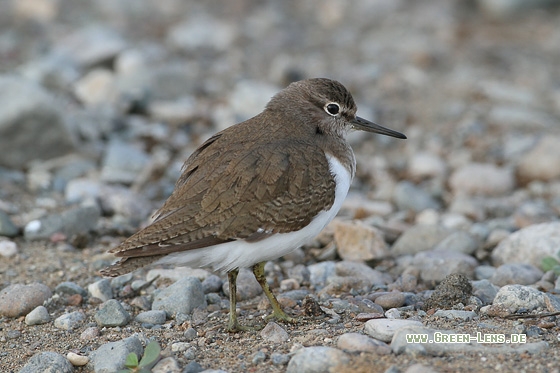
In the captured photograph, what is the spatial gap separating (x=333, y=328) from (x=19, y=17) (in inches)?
558

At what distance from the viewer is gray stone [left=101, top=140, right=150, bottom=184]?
1032cm

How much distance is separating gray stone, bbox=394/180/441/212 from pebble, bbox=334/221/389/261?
2.00 meters

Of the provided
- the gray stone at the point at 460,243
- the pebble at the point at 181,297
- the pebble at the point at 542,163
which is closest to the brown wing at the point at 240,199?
the pebble at the point at 181,297

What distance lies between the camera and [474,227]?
927 centimetres

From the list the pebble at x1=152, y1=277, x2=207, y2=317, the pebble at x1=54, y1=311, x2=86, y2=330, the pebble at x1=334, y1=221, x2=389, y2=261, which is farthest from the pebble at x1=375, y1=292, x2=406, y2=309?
the pebble at x1=54, y1=311, x2=86, y2=330

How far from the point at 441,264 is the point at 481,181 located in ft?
11.6

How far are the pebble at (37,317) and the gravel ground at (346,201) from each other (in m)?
0.03

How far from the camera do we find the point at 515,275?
7473 mm

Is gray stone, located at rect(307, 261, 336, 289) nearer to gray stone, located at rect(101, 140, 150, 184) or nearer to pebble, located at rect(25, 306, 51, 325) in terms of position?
pebble, located at rect(25, 306, 51, 325)

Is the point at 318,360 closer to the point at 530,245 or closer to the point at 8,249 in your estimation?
the point at 530,245

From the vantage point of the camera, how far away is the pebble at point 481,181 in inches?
428

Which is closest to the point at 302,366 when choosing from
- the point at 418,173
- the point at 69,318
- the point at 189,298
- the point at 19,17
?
the point at 189,298

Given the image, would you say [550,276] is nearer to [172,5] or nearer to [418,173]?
[418,173]

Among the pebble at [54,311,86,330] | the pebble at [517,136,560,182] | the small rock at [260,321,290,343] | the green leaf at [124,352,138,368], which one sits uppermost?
the pebble at [517,136,560,182]
